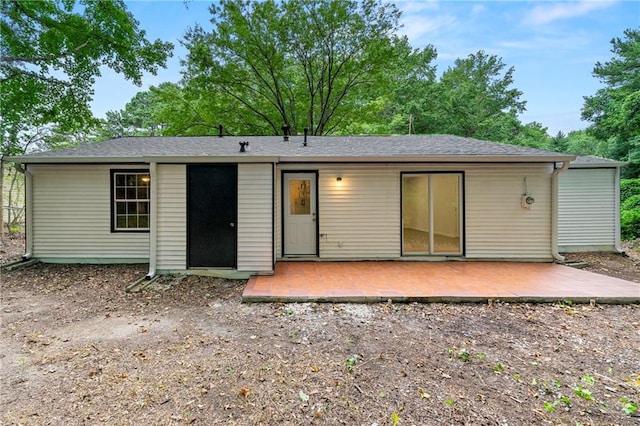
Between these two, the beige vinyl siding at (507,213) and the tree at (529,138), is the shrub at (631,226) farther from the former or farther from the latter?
the tree at (529,138)

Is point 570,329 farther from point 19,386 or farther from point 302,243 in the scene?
point 19,386

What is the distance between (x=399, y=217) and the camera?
6.88 meters

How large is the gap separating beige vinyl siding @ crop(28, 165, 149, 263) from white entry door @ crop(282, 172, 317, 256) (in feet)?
10.8

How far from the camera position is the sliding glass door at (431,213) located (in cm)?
689

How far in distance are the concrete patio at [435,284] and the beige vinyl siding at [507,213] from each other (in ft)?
1.35

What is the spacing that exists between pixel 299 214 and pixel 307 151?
1.53m

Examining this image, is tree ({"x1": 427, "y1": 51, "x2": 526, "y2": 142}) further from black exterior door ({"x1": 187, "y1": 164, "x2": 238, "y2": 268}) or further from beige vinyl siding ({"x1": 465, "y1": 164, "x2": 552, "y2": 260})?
black exterior door ({"x1": 187, "y1": 164, "x2": 238, "y2": 268})

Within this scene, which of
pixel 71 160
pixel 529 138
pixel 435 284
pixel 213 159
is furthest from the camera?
pixel 529 138

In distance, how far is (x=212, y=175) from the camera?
5508 millimetres

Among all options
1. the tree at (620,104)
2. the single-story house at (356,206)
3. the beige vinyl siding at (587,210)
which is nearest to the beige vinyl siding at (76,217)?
the single-story house at (356,206)

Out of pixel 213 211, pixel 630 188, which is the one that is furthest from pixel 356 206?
pixel 630 188

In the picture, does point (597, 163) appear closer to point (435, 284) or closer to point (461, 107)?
point (435, 284)

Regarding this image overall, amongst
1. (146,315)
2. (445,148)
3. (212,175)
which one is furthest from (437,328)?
(445,148)

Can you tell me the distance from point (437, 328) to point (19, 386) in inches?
157
